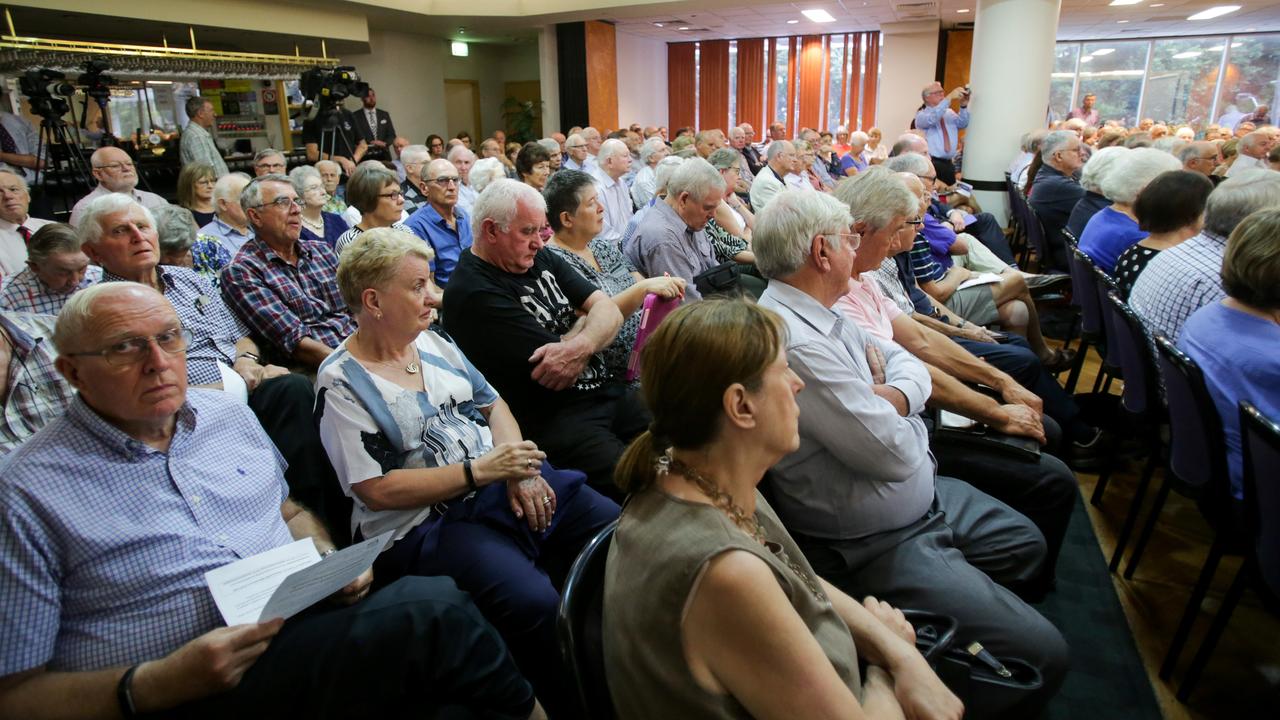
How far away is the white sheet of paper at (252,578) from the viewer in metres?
1.34

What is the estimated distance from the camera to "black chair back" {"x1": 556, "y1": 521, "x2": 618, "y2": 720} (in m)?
1.09

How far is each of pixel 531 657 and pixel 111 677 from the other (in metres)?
0.80

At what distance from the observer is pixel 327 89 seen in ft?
26.2

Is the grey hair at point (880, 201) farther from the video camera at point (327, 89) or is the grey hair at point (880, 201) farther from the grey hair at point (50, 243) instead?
the video camera at point (327, 89)

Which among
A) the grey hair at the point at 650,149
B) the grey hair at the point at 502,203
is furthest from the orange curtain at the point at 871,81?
the grey hair at the point at 502,203

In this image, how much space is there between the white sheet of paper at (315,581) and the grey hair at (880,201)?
1808mm

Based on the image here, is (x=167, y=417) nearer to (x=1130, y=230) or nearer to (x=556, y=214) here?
(x=556, y=214)

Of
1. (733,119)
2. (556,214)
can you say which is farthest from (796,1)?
(556,214)

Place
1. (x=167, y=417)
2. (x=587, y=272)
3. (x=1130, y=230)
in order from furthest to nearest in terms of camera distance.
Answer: (x=1130, y=230) → (x=587, y=272) → (x=167, y=417)

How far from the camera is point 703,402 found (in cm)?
112

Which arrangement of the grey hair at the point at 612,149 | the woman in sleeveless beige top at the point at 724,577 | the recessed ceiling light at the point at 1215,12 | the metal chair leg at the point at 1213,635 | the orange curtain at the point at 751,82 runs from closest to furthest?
1. the woman in sleeveless beige top at the point at 724,577
2. the metal chair leg at the point at 1213,635
3. the grey hair at the point at 612,149
4. the recessed ceiling light at the point at 1215,12
5. the orange curtain at the point at 751,82

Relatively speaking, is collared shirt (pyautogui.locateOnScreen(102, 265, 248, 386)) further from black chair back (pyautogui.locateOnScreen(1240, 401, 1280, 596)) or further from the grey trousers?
black chair back (pyautogui.locateOnScreen(1240, 401, 1280, 596))

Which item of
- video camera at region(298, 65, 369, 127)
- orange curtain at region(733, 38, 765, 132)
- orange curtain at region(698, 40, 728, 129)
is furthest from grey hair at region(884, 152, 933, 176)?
orange curtain at region(698, 40, 728, 129)

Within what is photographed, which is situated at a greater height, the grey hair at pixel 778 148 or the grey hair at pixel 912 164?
the grey hair at pixel 778 148
